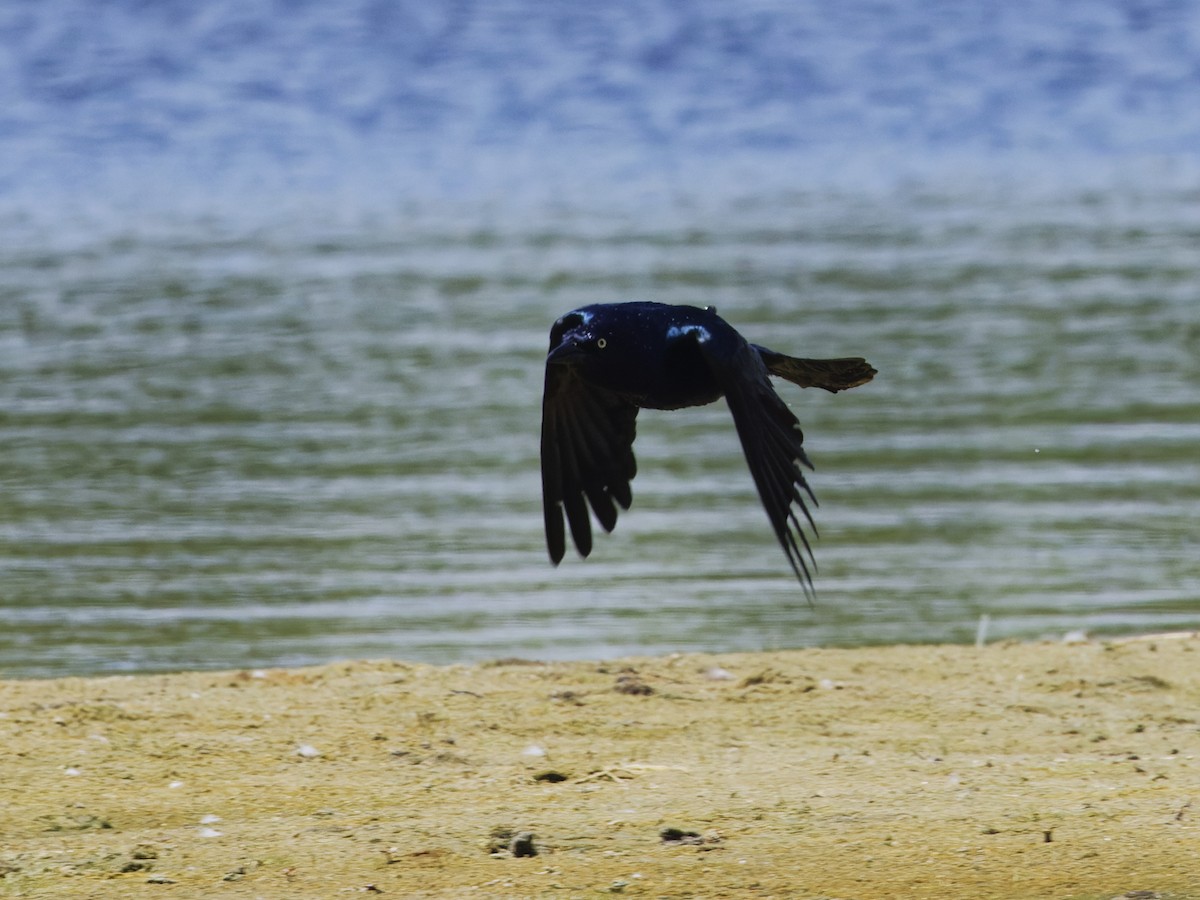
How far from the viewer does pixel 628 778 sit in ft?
19.7

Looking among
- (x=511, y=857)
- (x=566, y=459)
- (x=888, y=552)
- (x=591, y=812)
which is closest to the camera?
(x=511, y=857)

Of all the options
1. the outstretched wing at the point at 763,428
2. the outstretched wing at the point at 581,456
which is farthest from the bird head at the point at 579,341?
the outstretched wing at the point at 581,456

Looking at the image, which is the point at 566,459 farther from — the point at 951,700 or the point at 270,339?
the point at 270,339

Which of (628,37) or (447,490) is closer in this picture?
(447,490)

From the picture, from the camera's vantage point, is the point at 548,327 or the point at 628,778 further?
the point at 548,327

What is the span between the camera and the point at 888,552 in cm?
948

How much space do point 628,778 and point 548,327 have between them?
9.13m

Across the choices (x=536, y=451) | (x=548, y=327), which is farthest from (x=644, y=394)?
(x=548, y=327)

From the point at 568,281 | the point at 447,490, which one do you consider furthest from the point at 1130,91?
the point at 447,490

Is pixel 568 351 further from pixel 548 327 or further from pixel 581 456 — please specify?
pixel 548 327

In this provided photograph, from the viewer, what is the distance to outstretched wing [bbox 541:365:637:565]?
244 inches

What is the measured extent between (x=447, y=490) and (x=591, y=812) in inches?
205

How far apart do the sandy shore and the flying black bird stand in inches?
26.1

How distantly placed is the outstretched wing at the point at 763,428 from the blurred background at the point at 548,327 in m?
2.85
